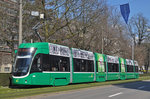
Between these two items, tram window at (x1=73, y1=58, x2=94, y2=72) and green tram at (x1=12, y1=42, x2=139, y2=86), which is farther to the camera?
tram window at (x1=73, y1=58, x2=94, y2=72)

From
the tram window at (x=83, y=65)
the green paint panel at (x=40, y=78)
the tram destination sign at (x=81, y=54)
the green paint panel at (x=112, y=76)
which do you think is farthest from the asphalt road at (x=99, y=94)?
the green paint panel at (x=112, y=76)

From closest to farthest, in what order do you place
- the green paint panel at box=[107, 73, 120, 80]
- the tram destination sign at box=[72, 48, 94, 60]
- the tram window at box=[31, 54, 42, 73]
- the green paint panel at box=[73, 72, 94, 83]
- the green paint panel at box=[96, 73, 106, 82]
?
the tram window at box=[31, 54, 42, 73], the green paint panel at box=[73, 72, 94, 83], the tram destination sign at box=[72, 48, 94, 60], the green paint panel at box=[96, 73, 106, 82], the green paint panel at box=[107, 73, 120, 80]

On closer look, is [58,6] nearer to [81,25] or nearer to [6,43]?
[81,25]

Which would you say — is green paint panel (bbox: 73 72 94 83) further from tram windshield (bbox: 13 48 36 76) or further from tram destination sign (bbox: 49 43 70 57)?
tram windshield (bbox: 13 48 36 76)

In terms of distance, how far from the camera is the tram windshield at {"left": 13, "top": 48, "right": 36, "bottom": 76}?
16938mm

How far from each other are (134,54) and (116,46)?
16652 mm

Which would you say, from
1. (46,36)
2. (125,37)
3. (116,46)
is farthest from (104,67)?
(125,37)

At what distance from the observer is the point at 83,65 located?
2397 cm

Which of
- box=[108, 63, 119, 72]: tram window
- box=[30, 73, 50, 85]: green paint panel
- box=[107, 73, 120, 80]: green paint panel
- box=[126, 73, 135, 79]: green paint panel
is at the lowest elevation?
box=[126, 73, 135, 79]: green paint panel

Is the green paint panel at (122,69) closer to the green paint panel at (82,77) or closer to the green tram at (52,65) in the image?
the green tram at (52,65)

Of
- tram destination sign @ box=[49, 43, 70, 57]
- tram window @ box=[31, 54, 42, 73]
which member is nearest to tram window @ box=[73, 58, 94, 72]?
tram destination sign @ box=[49, 43, 70, 57]

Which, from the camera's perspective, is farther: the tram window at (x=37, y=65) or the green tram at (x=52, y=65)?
the tram window at (x=37, y=65)

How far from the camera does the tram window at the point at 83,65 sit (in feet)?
73.6

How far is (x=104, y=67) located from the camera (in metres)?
29.7
